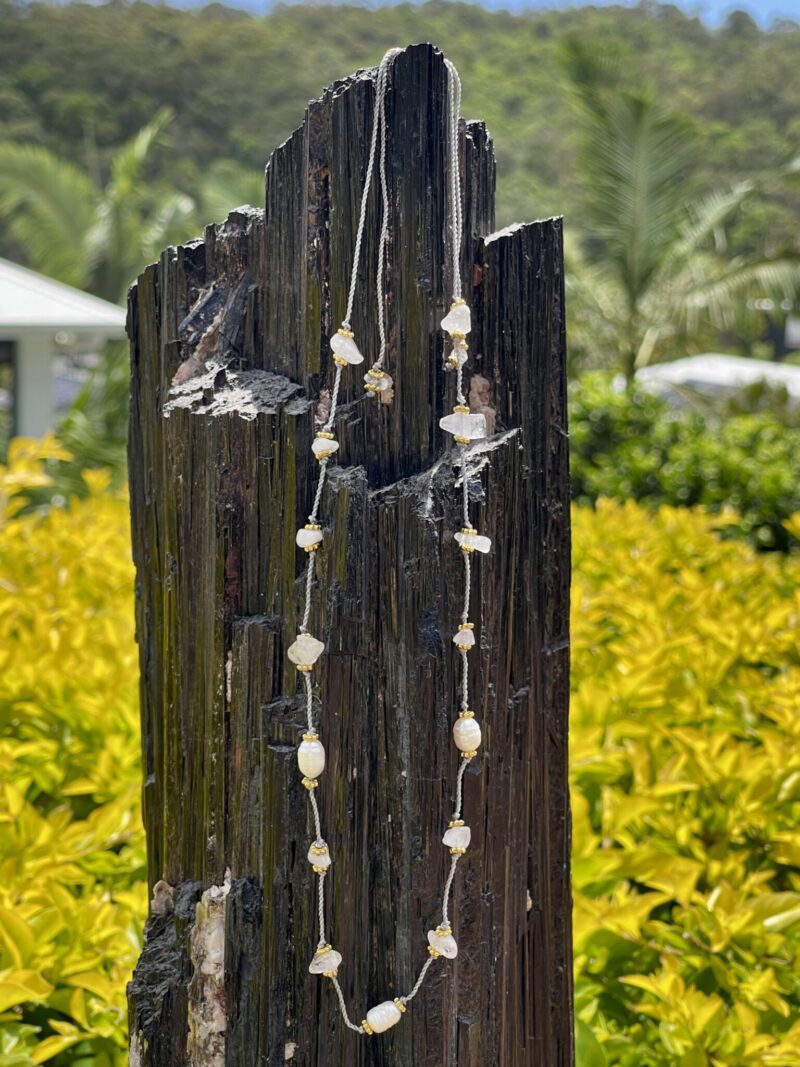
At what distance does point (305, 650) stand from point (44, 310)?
7.32 metres

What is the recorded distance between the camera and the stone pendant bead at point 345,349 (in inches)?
43.1

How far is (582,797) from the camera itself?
6.34 ft

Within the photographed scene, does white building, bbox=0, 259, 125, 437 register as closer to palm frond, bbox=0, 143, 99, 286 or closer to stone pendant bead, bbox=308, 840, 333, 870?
palm frond, bbox=0, 143, 99, 286

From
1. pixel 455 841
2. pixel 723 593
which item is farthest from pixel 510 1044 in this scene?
pixel 723 593

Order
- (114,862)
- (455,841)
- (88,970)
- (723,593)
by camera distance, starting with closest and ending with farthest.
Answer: (455,841) → (88,970) → (114,862) → (723,593)

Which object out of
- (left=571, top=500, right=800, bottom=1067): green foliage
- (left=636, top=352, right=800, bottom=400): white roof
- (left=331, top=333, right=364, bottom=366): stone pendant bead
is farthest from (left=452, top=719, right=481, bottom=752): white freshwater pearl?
(left=636, top=352, right=800, bottom=400): white roof

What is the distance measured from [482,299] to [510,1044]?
0.80 m

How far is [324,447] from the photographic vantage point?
1103 millimetres

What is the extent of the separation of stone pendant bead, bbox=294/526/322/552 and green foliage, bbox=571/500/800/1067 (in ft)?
2.56

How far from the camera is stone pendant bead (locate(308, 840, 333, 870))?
1118 mm

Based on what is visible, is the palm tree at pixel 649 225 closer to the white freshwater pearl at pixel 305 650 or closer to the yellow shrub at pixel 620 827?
the yellow shrub at pixel 620 827

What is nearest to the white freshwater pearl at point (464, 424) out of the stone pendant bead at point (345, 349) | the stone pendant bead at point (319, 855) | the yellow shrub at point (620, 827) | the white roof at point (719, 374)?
the stone pendant bead at point (345, 349)

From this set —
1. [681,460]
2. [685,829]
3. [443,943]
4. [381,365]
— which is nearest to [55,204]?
[681,460]

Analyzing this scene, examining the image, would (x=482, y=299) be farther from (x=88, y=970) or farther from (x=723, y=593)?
(x=723, y=593)
